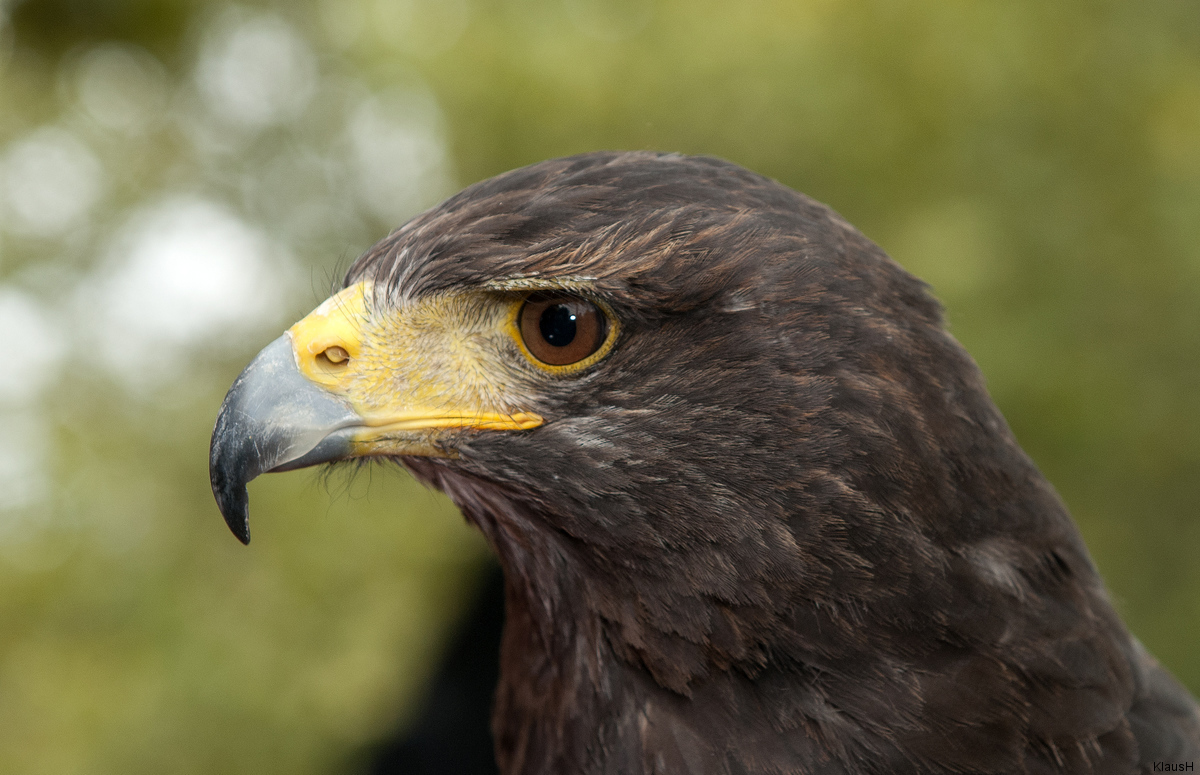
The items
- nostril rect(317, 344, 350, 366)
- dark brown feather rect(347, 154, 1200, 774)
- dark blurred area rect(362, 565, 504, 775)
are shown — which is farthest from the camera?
dark blurred area rect(362, 565, 504, 775)

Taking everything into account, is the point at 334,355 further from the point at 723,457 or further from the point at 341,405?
the point at 723,457

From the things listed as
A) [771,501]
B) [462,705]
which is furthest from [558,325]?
[462,705]

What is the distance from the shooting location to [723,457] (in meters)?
1.74

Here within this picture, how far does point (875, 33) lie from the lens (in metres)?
4.95

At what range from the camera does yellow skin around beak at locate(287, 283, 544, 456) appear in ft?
5.98

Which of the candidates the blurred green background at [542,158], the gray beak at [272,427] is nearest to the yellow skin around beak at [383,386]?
the gray beak at [272,427]

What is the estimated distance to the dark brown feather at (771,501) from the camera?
1.73 meters

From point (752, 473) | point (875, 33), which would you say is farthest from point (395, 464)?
point (875, 33)

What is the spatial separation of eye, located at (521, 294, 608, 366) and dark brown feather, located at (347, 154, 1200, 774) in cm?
5

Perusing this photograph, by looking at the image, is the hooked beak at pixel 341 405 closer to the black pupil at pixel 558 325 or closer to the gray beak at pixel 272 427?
the gray beak at pixel 272 427

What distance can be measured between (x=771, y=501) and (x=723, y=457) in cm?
11

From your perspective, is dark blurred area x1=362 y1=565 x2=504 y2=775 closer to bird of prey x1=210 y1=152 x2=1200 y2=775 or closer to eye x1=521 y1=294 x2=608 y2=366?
bird of prey x1=210 y1=152 x2=1200 y2=775

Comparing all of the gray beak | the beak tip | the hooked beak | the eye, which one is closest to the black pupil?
the eye

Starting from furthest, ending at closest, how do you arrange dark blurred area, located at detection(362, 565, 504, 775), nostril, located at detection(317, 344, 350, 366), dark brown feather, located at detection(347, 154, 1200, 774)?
dark blurred area, located at detection(362, 565, 504, 775)
nostril, located at detection(317, 344, 350, 366)
dark brown feather, located at detection(347, 154, 1200, 774)
